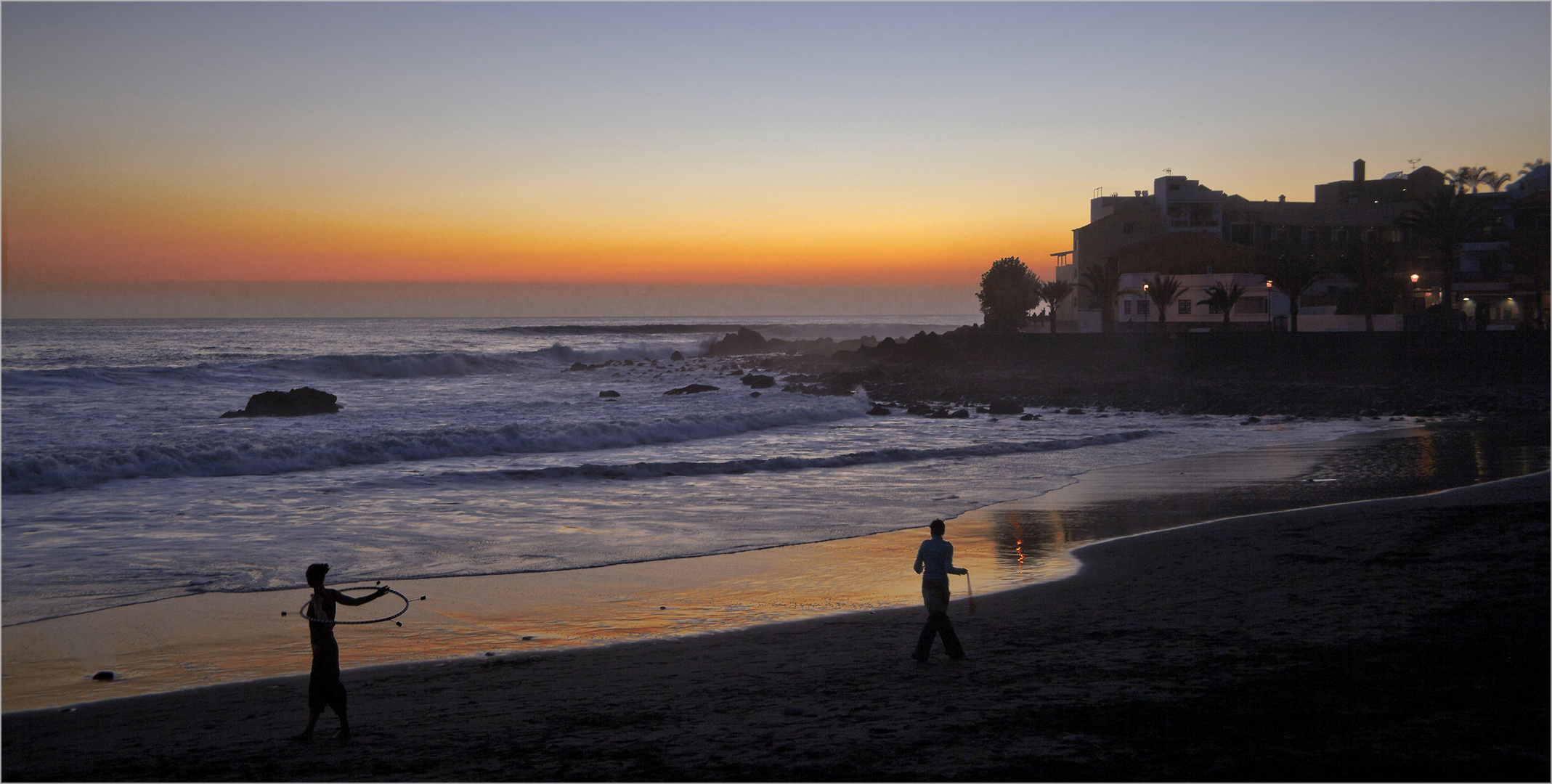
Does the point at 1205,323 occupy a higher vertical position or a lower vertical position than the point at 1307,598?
higher

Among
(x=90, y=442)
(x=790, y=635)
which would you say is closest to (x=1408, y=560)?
(x=790, y=635)

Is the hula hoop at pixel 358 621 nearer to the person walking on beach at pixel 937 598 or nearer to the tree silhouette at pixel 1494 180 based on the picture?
the person walking on beach at pixel 937 598

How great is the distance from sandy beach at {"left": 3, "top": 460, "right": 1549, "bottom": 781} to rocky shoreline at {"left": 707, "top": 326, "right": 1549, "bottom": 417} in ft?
88.5

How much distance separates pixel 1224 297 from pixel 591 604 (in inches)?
2011

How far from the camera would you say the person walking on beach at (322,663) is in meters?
6.69

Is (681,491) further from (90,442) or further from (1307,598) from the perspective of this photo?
(90,442)

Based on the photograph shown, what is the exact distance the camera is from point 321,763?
6219 mm

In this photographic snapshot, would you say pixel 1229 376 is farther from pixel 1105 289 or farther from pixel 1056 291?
pixel 1056 291

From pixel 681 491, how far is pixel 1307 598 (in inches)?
489

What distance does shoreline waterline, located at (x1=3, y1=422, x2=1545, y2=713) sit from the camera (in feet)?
28.6

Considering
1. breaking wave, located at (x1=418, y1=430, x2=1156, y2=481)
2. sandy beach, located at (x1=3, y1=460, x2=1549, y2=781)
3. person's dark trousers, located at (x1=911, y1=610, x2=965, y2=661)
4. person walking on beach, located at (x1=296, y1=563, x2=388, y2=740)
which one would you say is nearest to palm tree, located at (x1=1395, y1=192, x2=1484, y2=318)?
breaking wave, located at (x1=418, y1=430, x2=1156, y2=481)

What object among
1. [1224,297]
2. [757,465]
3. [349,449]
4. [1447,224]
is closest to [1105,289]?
[1224,297]

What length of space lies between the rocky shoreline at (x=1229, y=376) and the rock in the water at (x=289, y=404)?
68.3 ft

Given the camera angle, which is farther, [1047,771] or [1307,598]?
[1307,598]
